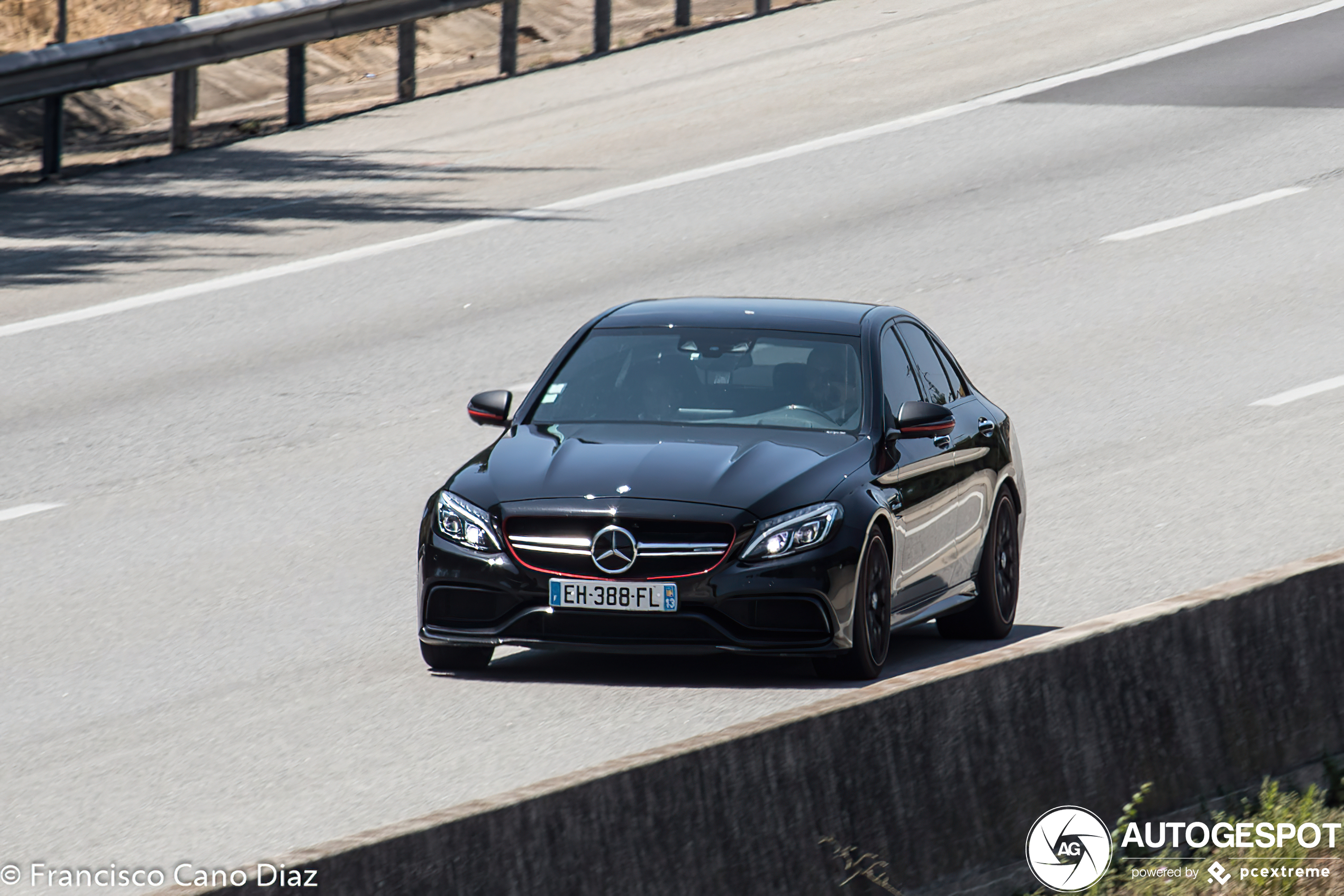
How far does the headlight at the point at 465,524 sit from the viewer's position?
811 centimetres

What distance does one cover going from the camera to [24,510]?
1170cm

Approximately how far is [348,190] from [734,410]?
37.7 ft

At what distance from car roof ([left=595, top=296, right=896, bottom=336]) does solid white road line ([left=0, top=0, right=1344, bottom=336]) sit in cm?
774

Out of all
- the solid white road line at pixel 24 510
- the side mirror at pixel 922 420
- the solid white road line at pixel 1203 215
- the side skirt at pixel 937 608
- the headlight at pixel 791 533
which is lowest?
the solid white road line at pixel 24 510

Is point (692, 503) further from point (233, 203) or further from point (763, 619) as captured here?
point (233, 203)

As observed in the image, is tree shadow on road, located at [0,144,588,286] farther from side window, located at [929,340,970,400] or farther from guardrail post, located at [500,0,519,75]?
side window, located at [929,340,970,400]

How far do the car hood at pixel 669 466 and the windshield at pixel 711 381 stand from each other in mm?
164

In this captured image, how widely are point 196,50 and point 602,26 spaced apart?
17.6 ft

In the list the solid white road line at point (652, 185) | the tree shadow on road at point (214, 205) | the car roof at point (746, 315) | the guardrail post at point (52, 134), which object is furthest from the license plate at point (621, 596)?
the guardrail post at point (52, 134)

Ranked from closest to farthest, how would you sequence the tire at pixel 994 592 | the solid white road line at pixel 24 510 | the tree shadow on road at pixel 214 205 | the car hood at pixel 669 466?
the car hood at pixel 669 466
the tire at pixel 994 592
the solid white road line at pixel 24 510
the tree shadow on road at pixel 214 205

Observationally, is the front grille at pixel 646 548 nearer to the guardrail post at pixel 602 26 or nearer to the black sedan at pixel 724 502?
the black sedan at pixel 724 502

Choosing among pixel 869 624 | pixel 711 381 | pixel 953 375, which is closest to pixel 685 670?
pixel 869 624

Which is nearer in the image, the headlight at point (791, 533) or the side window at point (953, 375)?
the headlight at point (791, 533)

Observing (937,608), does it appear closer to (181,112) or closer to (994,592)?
(994,592)
